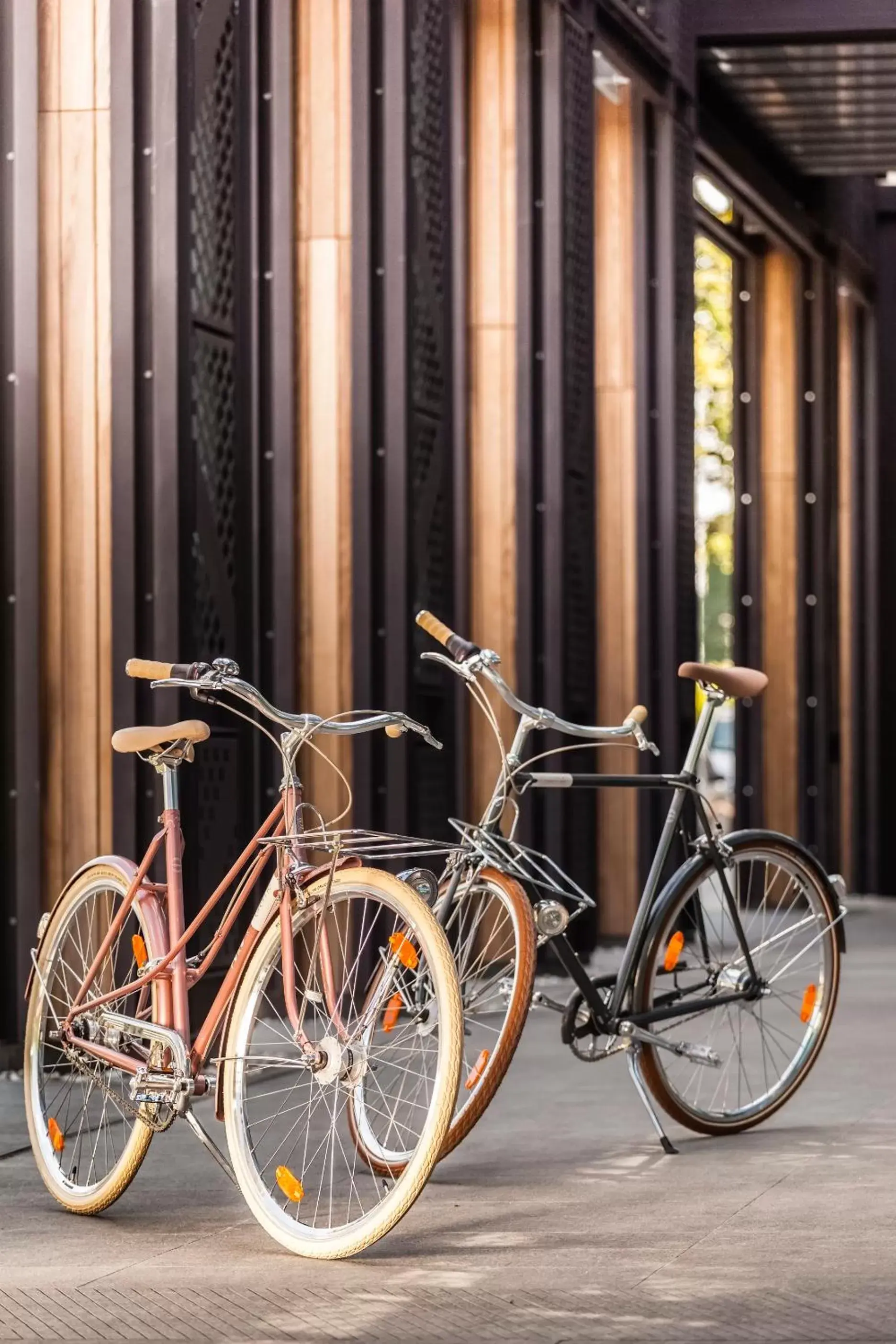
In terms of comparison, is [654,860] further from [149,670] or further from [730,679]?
[149,670]

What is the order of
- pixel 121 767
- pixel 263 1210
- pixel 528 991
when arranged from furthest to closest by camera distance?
1. pixel 121 767
2. pixel 528 991
3. pixel 263 1210

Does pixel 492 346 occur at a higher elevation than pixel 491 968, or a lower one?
higher

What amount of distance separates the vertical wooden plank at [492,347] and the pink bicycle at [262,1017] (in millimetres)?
4852

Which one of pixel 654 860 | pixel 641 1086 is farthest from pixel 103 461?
pixel 641 1086

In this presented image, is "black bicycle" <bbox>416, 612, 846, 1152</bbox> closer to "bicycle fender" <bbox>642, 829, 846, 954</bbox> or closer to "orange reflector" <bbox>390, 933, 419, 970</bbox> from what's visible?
"bicycle fender" <bbox>642, 829, 846, 954</bbox>

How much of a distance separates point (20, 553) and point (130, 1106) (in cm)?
271

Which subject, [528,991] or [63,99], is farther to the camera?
[63,99]

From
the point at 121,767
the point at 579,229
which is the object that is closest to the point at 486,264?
the point at 579,229

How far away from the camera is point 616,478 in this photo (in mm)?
11828

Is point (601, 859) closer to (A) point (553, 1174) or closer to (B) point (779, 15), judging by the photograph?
(B) point (779, 15)

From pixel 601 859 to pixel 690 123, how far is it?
A: 397 centimetres

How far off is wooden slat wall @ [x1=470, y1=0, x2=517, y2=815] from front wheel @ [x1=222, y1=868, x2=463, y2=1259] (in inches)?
206

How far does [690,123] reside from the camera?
1229 cm

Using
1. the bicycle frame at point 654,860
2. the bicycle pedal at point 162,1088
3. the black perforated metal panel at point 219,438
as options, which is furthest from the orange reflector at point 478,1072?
the black perforated metal panel at point 219,438
